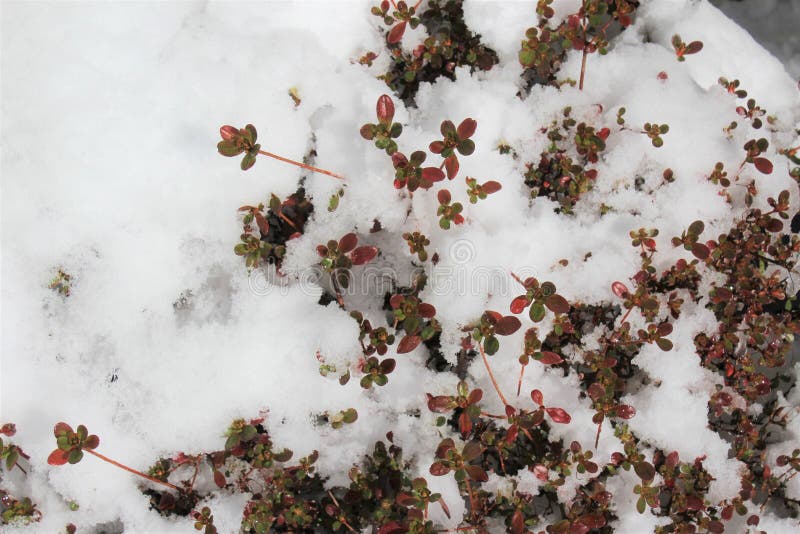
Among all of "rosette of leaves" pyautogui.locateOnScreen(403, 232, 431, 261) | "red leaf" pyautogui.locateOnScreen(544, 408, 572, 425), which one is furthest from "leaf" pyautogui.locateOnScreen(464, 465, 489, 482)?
"rosette of leaves" pyautogui.locateOnScreen(403, 232, 431, 261)

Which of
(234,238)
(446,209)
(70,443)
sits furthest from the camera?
(234,238)

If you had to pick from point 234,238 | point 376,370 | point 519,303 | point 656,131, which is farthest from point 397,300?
point 656,131

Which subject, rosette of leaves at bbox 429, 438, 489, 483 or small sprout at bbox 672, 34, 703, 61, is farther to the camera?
small sprout at bbox 672, 34, 703, 61

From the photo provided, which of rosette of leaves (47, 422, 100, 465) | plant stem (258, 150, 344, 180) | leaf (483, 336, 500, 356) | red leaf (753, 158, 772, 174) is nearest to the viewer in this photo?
rosette of leaves (47, 422, 100, 465)

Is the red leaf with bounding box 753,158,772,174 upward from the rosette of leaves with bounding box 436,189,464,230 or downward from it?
upward

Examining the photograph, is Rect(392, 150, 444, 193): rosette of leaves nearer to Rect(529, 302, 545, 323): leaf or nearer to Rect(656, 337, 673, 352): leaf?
Rect(529, 302, 545, 323): leaf

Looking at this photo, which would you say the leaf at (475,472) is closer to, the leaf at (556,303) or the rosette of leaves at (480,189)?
the leaf at (556,303)

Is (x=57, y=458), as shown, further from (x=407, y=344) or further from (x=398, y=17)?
(x=398, y=17)
